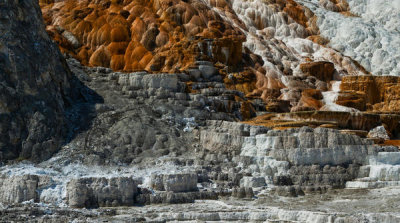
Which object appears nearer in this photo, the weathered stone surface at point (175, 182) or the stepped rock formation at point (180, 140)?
the stepped rock formation at point (180, 140)

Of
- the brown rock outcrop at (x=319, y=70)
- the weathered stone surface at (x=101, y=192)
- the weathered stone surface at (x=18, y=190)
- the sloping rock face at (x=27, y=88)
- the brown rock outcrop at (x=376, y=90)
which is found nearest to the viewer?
the weathered stone surface at (x=101, y=192)

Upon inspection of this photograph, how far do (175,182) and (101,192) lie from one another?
231 cm

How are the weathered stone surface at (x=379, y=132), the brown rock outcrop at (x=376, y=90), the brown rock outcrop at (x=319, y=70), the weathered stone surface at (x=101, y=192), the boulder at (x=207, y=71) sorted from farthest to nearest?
the brown rock outcrop at (x=319, y=70) < the brown rock outcrop at (x=376, y=90) < the boulder at (x=207, y=71) < the weathered stone surface at (x=379, y=132) < the weathered stone surface at (x=101, y=192)

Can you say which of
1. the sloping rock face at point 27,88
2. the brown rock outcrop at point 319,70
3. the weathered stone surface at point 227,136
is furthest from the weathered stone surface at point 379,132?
the sloping rock face at point 27,88

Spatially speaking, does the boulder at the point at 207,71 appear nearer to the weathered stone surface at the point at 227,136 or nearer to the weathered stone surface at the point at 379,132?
the weathered stone surface at the point at 379,132

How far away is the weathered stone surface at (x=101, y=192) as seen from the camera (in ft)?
57.7

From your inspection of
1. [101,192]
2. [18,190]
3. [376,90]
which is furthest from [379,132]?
[18,190]

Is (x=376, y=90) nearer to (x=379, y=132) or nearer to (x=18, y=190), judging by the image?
(x=379, y=132)

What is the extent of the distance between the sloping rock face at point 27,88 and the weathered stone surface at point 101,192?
4377 millimetres

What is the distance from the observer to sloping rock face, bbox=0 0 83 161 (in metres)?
22.0

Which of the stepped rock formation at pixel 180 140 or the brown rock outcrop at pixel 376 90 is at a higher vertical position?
the brown rock outcrop at pixel 376 90

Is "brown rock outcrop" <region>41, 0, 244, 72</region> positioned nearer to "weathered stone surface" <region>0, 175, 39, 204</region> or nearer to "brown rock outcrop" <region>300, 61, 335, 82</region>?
"brown rock outcrop" <region>300, 61, 335, 82</region>

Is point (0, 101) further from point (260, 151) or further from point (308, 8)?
point (308, 8)

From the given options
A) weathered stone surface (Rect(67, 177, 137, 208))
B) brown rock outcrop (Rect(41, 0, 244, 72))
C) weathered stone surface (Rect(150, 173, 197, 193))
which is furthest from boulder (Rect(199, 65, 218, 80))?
weathered stone surface (Rect(67, 177, 137, 208))
